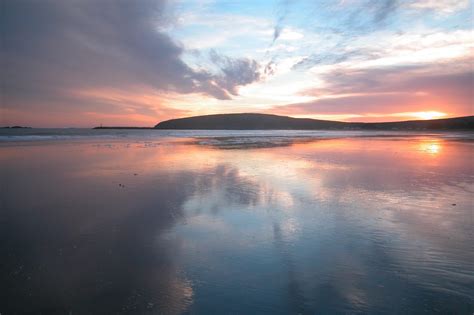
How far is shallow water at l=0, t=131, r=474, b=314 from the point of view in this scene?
11.6 ft

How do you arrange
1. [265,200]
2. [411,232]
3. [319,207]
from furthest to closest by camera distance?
[265,200] → [319,207] → [411,232]

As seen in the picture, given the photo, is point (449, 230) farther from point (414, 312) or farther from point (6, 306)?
point (6, 306)

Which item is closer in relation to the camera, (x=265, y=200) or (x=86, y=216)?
(x=86, y=216)

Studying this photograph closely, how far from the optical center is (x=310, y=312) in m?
3.34

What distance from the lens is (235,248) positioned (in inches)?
197

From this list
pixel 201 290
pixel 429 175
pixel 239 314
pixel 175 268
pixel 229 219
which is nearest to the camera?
pixel 239 314

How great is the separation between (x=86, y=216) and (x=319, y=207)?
549 centimetres

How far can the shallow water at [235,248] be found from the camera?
3.54 metres

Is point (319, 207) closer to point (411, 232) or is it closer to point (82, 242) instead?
point (411, 232)

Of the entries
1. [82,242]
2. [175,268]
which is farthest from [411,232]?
[82,242]

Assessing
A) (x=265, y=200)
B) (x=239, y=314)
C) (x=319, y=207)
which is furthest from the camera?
(x=265, y=200)

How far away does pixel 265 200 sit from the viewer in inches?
318

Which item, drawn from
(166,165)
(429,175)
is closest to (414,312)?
(429,175)

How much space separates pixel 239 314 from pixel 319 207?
462cm
